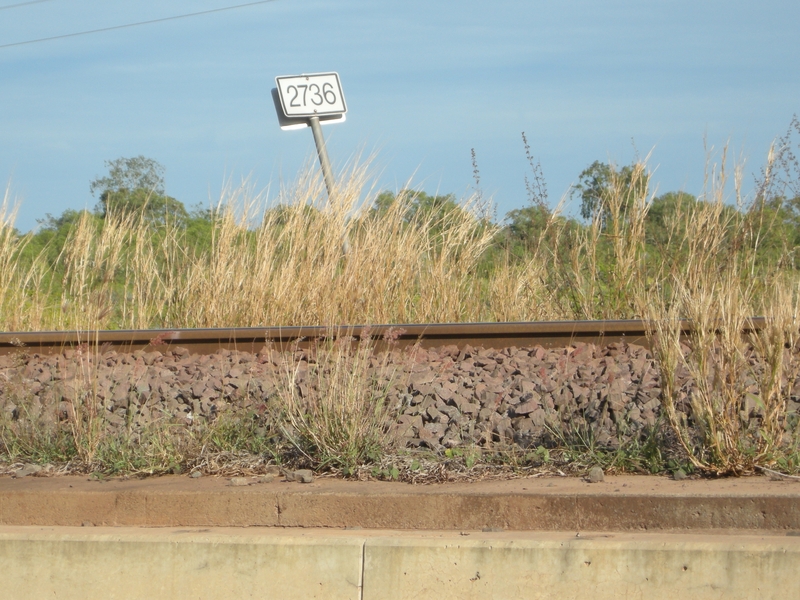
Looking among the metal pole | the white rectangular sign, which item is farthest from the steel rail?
the white rectangular sign

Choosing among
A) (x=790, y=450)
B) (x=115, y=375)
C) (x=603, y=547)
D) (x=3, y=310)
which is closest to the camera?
(x=603, y=547)

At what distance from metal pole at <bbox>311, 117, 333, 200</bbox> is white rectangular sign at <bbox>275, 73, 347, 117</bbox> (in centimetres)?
20

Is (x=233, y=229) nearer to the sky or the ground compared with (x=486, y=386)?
nearer to the sky

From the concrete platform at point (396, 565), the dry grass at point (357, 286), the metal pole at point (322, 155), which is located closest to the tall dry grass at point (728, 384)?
the dry grass at point (357, 286)

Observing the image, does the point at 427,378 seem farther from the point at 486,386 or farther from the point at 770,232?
the point at 770,232

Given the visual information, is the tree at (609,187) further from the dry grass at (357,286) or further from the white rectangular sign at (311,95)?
the white rectangular sign at (311,95)

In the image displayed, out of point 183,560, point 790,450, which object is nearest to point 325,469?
point 183,560

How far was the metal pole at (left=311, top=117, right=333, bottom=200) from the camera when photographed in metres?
8.61

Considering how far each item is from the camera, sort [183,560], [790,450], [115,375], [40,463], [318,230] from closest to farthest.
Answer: [183,560] < [790,450] < [40,463] < [115,375] < [318,230]

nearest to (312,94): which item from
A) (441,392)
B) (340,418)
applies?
(441,392)

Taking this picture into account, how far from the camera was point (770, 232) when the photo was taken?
7.04 metres

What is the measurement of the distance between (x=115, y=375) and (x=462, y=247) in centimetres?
352

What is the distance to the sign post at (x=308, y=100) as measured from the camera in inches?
396

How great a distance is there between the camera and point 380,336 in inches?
255
